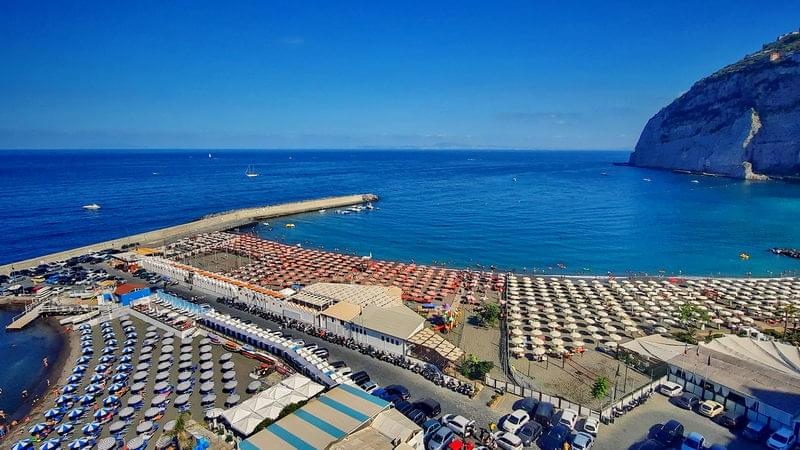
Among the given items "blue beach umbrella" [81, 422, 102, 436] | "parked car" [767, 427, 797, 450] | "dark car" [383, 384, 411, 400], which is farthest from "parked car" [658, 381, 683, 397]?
"blue beach umbrella" [81, 422, 102, 436]

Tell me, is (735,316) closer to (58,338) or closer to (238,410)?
(238,410)

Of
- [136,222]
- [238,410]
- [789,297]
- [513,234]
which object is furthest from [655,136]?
[238,410]

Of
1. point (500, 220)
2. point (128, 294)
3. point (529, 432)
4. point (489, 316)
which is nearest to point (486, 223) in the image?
point (500, 220)

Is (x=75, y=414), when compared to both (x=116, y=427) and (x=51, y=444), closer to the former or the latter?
(x=51, y=444)

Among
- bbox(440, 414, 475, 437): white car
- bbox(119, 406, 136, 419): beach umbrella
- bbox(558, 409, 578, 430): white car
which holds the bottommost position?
bbox(119, 406, 136, 419): beach umbrella

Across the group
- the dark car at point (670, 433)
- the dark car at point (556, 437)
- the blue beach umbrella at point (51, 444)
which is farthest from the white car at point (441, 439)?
the blue beach umbrella at point (51, 444)

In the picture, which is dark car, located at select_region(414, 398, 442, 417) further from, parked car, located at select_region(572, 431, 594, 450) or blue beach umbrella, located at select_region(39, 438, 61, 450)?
blue beach umbrella, located at select_region(39, 438, 61, 450)
